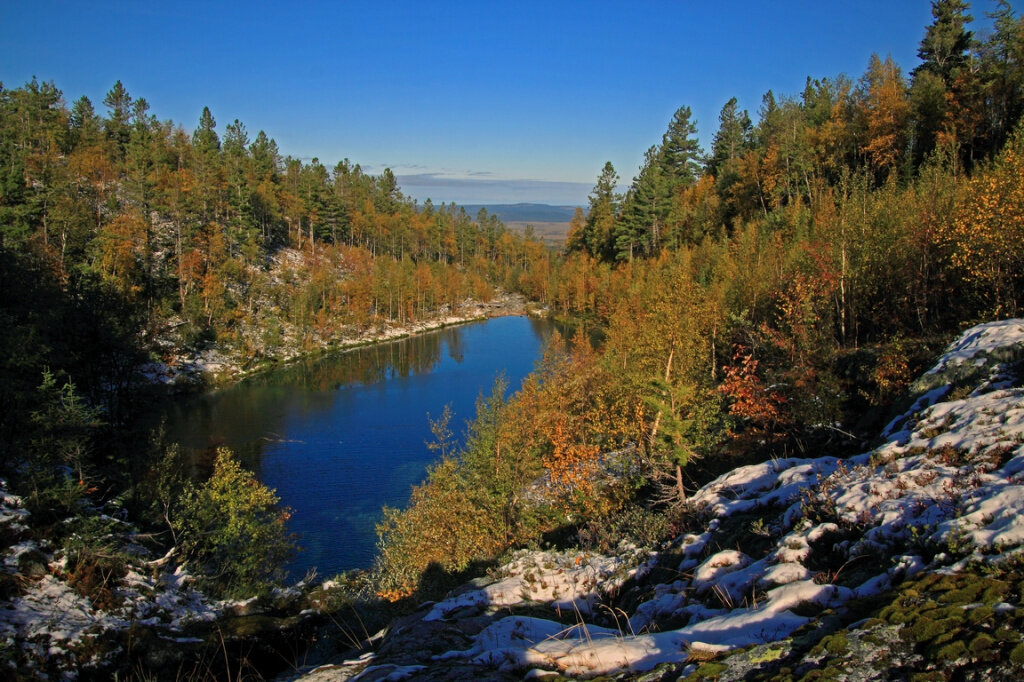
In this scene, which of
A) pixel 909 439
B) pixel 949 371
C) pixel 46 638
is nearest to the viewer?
pixel 909 439

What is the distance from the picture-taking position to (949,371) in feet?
38.1

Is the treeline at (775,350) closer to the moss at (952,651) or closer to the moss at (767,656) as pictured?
the moss at (767,656)

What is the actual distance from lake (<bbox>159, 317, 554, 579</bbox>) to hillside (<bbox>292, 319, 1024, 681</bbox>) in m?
19.5

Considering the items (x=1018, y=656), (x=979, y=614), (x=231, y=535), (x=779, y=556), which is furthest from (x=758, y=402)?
(x=231, y=535)

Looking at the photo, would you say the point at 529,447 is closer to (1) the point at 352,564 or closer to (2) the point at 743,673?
(1) the point at 352,564

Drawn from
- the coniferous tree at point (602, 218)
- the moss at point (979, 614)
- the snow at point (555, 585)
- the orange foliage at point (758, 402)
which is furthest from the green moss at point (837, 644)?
the coniferous tree at point (602, 218)

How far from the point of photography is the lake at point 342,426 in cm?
3077

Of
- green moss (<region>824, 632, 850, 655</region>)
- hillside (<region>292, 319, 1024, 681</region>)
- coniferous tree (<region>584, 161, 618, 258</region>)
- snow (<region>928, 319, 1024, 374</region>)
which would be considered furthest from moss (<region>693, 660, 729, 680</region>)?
coniferous tree (<region>584, 161, 618, 258</region>)

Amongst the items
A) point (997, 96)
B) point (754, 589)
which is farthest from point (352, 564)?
point (997, 96)

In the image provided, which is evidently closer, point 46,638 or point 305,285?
point 46,638

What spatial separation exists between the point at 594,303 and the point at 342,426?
44532mm

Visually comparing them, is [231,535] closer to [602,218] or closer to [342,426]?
[342,426]

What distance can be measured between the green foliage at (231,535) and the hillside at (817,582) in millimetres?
15421

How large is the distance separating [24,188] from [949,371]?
267ft
